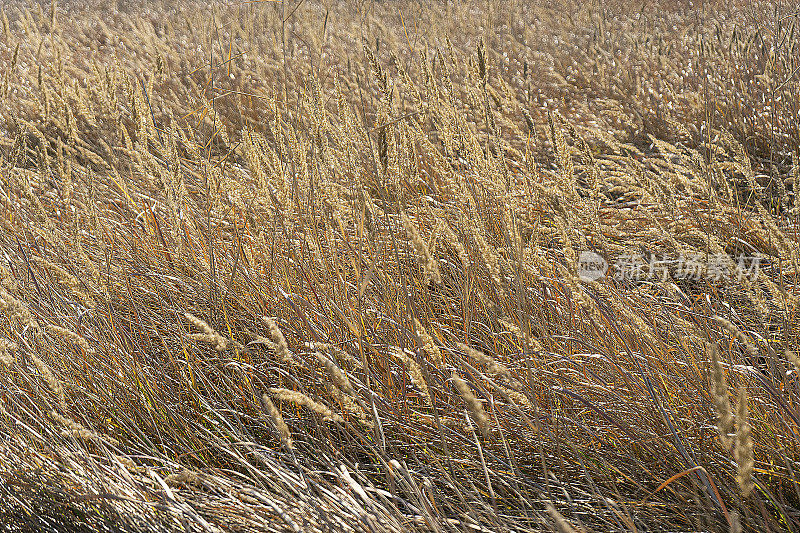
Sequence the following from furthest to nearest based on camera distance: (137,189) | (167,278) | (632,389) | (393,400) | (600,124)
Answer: (600,124)
(137,189)
(167,278)
(393,400)
(632,389)

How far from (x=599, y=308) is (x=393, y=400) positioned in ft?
1.65

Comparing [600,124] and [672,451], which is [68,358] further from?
[600,124]

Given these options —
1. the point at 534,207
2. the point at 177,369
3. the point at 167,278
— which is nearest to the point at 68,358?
the point at 177,369

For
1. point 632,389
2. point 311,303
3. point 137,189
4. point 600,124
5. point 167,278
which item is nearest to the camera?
point 632,389

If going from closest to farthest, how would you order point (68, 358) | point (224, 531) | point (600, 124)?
point (224, 531), point (68, 358), point (600, 124)

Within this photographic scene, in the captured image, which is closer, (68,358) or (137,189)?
(68,358)

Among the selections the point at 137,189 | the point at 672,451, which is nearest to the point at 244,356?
the point at 672,451

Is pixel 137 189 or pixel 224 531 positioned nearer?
pixel 224 531

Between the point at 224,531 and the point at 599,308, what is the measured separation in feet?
2.92

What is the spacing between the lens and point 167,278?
178 centimetres

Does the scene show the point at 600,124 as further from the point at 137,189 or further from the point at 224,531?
the point at 224,531

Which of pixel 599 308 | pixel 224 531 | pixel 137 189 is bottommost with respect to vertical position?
pixel 224 531

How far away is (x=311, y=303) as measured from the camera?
1574 mm

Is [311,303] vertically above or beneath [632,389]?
above
